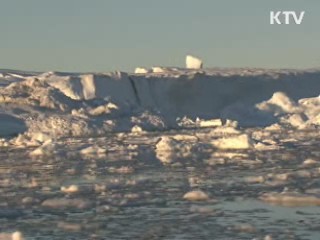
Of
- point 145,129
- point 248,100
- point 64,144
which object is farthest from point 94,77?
point 64,144

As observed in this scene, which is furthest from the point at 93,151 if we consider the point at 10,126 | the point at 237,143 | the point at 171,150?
Result: the point at 10,126

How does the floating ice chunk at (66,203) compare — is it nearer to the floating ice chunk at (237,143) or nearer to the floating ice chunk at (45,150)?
the floating ice chunk at (45,150)

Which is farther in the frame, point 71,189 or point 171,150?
point 171,150

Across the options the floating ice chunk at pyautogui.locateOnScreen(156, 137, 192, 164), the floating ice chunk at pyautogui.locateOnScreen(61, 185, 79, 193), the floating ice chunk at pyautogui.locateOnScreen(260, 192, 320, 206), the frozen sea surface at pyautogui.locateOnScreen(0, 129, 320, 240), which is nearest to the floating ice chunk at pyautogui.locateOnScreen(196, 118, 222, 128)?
the floating ice chunk at pyautogui.locateOnScreen(156, 137, 192, 164)

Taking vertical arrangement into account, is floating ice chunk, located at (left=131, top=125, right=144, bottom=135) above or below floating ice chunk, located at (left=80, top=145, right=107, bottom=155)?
above

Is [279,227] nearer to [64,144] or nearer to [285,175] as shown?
[285,175]

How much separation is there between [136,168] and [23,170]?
1.54 m

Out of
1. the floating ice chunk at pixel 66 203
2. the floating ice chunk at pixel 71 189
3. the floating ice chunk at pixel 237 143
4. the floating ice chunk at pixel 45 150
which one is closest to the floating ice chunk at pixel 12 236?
the floating ice chunk at pixel 66 203

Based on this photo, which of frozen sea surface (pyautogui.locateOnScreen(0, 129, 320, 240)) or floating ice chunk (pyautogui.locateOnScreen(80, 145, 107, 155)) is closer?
frozen sea surface (pyautogui.locateOnScreen(0, 129, 320, 240))

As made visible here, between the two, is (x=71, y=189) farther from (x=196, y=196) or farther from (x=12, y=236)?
(x=12, y=236)

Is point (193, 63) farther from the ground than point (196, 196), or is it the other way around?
point (193, 63)

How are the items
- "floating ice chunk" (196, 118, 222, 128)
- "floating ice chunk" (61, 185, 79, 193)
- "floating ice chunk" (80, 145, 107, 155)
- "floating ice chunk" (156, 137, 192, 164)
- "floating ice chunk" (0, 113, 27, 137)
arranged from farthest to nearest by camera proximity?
"floating ice chunk" (196, 118, 222, 128) < "floating ice chunk" (0, 113, 27, 137) < "floating ice chunk" (80, 145, 107, 155) < "floating ice chunk" (156, 137, 192, 164) < "floating ice chunk" (61, 185, 79, 193)

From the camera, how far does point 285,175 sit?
9.23 metres

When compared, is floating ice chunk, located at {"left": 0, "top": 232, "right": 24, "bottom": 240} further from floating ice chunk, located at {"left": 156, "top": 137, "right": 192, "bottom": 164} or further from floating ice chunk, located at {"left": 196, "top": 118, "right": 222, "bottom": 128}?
floating ice chunk, located at {"left": 196, "top": 118, "right": 222, "bottom": 128}
